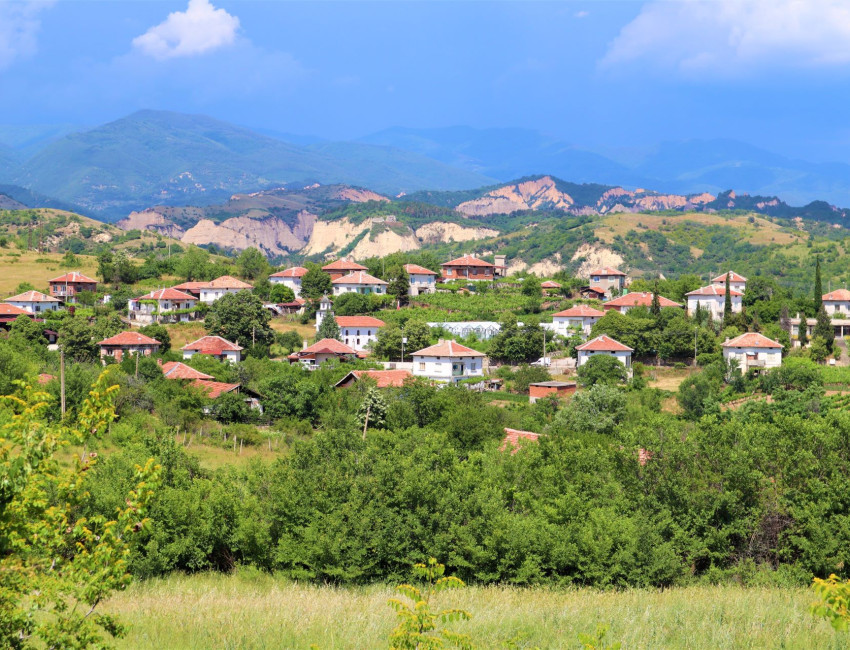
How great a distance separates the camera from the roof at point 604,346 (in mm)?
55688

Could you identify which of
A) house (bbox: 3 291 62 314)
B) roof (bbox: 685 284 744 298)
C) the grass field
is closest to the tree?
the grass field

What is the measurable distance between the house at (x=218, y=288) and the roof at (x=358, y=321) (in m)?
11.8

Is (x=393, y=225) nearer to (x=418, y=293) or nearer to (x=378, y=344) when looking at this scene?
(x=418, y=293)

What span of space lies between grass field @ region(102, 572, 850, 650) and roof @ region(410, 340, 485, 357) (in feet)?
117

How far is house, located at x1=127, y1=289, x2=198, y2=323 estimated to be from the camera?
212 ft

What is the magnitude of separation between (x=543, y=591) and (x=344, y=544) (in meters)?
4.73

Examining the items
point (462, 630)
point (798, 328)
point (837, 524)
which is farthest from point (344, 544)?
point (798, 328)

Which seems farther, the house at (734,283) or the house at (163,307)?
the house at (734,283)

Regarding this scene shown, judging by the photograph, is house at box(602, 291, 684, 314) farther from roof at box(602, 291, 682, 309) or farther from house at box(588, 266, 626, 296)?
house at box(588, 266, 626, 296)

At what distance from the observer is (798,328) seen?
6369cm

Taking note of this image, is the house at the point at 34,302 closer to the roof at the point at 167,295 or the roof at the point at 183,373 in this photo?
the roof at the point at 167,295

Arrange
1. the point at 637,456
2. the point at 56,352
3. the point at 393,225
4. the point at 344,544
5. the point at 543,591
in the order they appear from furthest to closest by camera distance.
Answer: the point at 393,225
the point at 56,352
the point at 637,456
the point at 344,544
the point at 543,591

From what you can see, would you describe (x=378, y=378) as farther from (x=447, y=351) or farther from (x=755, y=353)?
(x=755, y=353)

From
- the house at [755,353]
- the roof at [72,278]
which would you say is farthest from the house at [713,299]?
the roof at [72,278]
